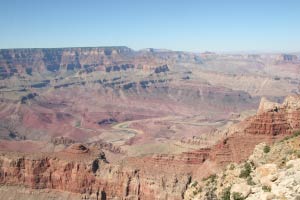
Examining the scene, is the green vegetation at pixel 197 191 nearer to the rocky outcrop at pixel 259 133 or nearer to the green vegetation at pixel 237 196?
the green vegetation at pixel 237 196

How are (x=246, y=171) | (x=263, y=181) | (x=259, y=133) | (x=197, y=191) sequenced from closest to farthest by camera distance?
(x=263, y=181) < (x=246, y=171) < (x=197, y=191) < (x=259, y=133)

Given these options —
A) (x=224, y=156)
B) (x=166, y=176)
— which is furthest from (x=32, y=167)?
(x=224, y=156)

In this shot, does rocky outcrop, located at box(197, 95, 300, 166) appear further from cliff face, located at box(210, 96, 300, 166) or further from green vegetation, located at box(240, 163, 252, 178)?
green vegetation, located at box(240, 163, 252, 178)

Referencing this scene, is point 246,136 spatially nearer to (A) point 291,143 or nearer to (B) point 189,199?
(B) point 189,199

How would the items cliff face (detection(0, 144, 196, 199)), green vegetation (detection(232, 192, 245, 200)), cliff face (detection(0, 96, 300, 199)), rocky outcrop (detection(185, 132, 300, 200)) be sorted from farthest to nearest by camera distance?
cliff face (detection(0, 144, 196, 199)) < cliff face (detection(0, 96, 300, 199)) < green vegetation (detection(232, 192, 245, 200)) < rocky outcrop (detection(185, 132, 300, 200))

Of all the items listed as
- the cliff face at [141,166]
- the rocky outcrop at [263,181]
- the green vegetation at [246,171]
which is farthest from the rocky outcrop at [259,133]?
the green vegetation at [246,171]

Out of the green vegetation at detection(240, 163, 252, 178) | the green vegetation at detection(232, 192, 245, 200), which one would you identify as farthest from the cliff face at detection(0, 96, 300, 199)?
the green vegetation at detection(232, 192, 245, 200)

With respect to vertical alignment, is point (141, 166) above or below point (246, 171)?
below

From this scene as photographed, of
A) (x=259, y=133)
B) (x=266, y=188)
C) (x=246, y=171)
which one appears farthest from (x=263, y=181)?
(x=259, y=133)

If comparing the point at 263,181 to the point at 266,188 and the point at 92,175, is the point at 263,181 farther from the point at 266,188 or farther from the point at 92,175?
Result: the point at 92,175

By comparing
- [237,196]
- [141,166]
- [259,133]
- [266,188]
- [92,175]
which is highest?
[266,188]

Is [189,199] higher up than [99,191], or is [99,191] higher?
[189,199]
